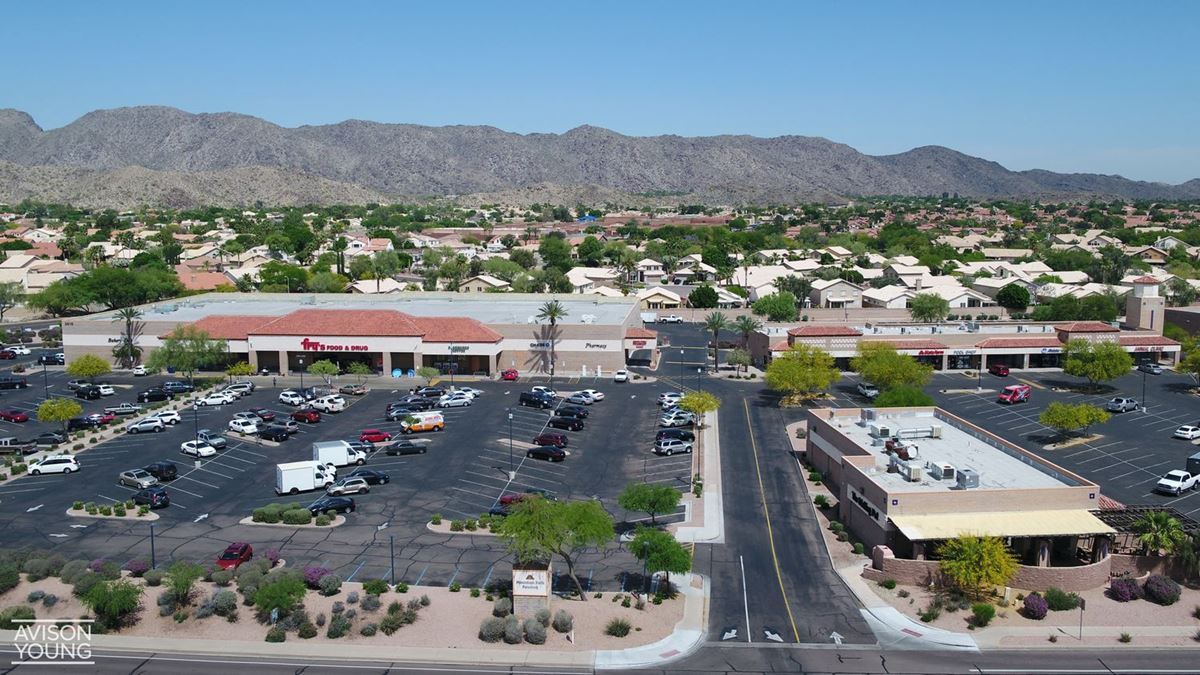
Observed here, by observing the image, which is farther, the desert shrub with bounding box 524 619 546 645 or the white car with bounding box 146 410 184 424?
the white car with bounding box 146 410 184 424

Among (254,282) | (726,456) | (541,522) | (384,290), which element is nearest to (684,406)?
(726,456)

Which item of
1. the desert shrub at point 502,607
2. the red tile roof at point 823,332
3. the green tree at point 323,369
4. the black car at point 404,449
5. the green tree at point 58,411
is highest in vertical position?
the red tile roof at point 823,332

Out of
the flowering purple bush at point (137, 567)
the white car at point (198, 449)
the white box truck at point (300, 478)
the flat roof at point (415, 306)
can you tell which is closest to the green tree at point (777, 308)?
the flat roof at point (415, 306)

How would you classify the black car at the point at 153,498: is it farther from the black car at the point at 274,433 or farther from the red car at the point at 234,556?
the black car at the point at 274,433

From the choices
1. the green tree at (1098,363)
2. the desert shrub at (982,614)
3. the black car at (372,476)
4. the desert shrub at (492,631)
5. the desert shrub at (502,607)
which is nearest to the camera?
the desert shrub at (492,631)

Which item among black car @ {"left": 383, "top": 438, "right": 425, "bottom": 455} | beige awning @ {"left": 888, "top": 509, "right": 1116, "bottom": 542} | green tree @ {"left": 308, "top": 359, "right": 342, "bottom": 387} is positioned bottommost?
black car @ {"left": 383, "top": 438, "right": 425, "bottom": 455}

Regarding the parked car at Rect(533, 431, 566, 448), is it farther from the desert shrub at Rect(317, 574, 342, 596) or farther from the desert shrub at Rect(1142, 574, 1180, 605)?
the desert shrub at Rect(1142, 574, 1180, 605)

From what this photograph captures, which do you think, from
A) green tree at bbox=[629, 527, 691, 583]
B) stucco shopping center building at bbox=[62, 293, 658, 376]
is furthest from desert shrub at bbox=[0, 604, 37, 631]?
stucco shopping center building at bbox=[62, 293, 658, 376]

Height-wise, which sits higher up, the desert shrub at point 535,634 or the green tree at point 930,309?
the green tree at point 930,309
